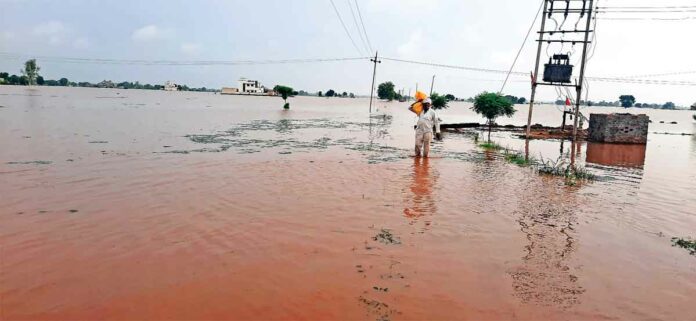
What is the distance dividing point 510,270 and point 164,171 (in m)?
8.53

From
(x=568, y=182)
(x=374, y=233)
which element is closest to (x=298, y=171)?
(x=374, y=233)

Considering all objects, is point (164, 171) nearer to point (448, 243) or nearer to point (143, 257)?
point (143, 257)

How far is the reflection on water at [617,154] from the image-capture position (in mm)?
16219

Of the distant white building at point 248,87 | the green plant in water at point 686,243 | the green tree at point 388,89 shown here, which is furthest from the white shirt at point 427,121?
the distant white building at point 248,87

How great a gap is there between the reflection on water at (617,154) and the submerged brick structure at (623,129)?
1.90 ft

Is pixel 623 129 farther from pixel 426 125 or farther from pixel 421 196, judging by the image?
pixel 421 196

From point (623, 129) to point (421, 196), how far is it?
1999cm

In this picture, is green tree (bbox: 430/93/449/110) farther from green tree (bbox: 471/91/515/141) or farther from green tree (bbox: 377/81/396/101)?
green tree (bbox: 377/81/396/101)

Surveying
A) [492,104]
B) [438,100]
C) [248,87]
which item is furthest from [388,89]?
[492,104]

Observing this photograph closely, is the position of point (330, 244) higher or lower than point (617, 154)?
lower

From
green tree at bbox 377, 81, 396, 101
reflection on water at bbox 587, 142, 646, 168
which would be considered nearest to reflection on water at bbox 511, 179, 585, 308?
reflection on water at bbox 587, 142, 646, 168

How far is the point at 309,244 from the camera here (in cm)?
569

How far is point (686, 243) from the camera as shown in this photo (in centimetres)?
629

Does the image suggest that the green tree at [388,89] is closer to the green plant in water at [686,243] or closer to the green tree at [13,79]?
the green tree at [13,79]
